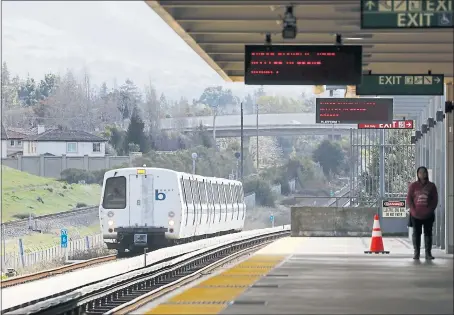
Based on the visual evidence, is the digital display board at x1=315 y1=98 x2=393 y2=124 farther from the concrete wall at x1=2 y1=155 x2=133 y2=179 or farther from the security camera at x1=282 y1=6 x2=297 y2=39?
the concrete wall at x1=2 y1=155 x2=133 y2=179

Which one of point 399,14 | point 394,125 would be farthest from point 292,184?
point 399,14

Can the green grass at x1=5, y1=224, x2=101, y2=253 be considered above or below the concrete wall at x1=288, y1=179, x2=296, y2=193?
below

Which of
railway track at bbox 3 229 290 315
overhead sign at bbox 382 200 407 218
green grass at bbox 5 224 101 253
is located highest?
overhead sign at bbox 382 200 407 218

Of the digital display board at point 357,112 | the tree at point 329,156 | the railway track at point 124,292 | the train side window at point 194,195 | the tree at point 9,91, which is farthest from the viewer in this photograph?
the tree at point 329,156

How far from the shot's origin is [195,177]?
40469 millimetres

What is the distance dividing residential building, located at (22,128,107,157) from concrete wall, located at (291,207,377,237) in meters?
63.5

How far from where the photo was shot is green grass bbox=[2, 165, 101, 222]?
72.8 m

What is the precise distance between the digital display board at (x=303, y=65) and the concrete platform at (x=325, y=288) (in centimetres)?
287

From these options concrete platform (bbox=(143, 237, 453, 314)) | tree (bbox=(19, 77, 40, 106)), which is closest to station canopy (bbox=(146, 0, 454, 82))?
concrete platform (bbox=(143, 237, 453, 314))

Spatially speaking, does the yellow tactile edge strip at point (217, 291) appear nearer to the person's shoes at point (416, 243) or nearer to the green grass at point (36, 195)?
the person's shoes at point (416, 243)

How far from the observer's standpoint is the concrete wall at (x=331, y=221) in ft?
118

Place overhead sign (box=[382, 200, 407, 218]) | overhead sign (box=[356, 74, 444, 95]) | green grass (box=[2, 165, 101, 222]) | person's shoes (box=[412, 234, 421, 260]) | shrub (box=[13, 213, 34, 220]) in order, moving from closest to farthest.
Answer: person's shoes (box=[412, 234, 421, 260]) → overhead sign (box=[356, 74, 444, 95]) → overhead sign (box=[382, 200, 407, 218]) → shrub (box=[13, 213, 34, 220]) → green grass (box=[2, 165, 101, 222])

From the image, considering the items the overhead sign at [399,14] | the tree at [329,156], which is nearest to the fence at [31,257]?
the overhead sign at [399,14]

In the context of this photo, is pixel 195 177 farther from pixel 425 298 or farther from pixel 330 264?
pixel 425 298
